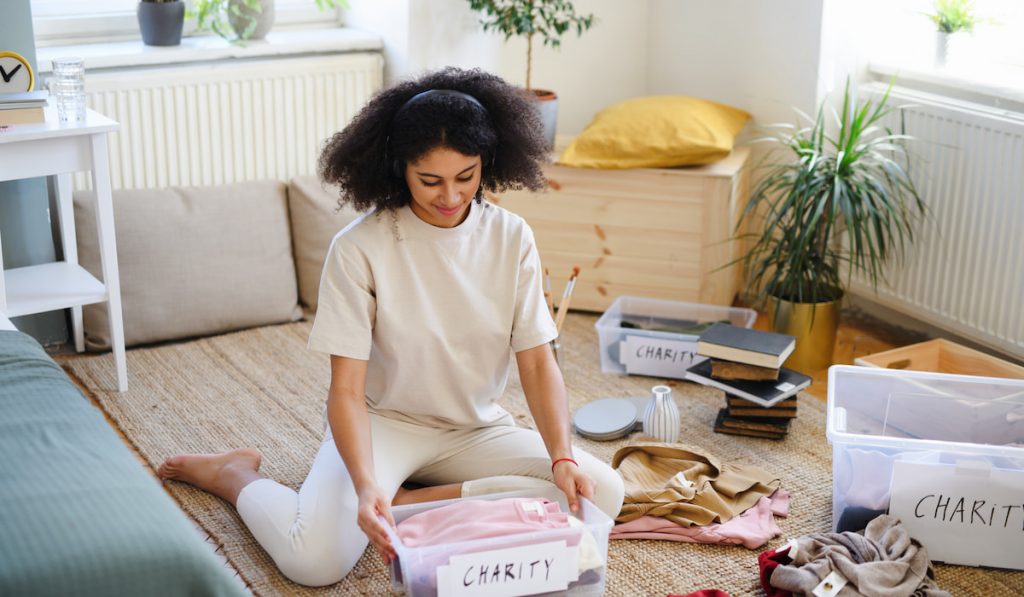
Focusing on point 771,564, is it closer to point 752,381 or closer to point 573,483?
point 573,483

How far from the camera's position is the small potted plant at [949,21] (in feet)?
10.1

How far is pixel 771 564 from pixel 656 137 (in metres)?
1.55

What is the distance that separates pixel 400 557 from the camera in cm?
170

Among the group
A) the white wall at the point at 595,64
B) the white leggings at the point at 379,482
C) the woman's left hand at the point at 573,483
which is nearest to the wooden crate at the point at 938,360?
the white leggings at the point at 379,482

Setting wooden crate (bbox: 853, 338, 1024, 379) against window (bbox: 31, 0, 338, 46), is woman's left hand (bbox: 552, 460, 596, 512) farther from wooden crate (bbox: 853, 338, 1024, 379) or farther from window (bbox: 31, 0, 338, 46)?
window (bbox: 31, 0, 338, 46)

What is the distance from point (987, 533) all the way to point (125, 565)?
153 centimetres

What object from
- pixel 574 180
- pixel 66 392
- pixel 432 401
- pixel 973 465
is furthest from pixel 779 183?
pixel 66 392

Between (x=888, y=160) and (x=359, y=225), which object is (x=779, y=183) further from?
(x=359, y=225)

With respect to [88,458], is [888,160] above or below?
above

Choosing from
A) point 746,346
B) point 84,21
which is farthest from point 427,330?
point 84,21

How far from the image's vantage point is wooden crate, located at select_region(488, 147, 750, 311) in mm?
3236

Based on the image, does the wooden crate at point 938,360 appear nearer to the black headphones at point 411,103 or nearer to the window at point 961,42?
the window at point 961,42

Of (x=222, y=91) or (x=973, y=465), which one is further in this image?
(x=222, y=91)

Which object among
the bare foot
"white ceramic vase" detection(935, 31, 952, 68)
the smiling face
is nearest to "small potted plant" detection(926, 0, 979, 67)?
"white ceramic vase" detection(935, 31, 952, 68)
